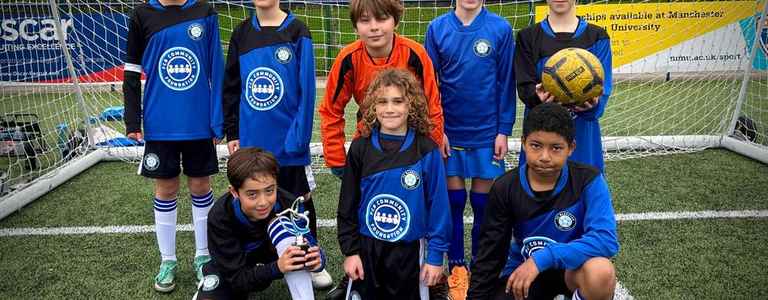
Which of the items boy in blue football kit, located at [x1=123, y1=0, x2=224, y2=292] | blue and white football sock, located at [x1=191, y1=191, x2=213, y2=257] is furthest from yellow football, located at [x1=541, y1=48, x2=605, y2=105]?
blue and white football sock, located at [x1=191, y1=191, x2=213, y2=257]

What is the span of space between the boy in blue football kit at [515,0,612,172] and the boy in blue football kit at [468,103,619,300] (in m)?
0.43

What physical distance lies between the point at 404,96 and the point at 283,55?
0.64 metres

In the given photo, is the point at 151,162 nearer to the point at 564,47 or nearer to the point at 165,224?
the point at 165,224

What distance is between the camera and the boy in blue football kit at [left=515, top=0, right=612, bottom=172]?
8.06 feet

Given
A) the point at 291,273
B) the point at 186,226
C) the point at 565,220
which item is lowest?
the point at 186,226

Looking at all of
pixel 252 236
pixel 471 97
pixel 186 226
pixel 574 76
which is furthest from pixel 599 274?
pixel 186 226

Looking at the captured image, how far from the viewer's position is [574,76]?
87.2 inches

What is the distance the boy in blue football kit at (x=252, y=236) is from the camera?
232cm

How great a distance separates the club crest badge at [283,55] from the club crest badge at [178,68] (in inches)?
16.7

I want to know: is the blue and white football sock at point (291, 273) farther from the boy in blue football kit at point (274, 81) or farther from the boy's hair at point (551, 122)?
the boy's hair at point (551, 122)

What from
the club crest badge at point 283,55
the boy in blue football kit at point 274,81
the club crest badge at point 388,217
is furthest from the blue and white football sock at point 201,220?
the club crest badge at point 388,217

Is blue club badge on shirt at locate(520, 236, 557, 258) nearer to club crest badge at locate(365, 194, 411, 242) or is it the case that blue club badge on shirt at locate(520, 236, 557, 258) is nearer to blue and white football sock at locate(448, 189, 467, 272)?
club crest badge at locate(365, 194, 411, 242)

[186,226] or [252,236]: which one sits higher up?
[252,236]

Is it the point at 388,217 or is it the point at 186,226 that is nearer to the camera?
the point at 388,217
